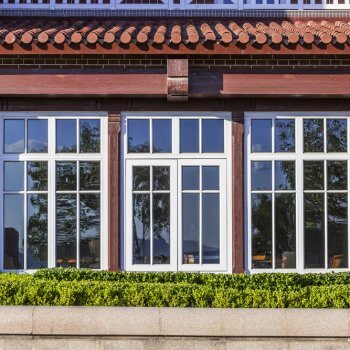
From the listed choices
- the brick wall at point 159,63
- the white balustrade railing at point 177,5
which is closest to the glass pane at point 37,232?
the brick wall at point 159,63

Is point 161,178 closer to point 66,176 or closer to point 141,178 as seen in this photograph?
point 141,178

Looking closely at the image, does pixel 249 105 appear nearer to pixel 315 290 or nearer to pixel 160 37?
pixel 160 37

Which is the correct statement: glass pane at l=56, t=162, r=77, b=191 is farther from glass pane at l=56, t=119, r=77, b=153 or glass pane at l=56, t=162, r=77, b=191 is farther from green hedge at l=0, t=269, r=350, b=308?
green hedge at l=0, t=269, r=350, b=308

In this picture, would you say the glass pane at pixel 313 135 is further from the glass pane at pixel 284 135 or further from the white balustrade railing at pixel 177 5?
the white balustrade railing at pixel 177 5

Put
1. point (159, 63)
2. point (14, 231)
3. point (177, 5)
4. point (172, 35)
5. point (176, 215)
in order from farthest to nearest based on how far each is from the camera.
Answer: point (177, 5)
point (14, 231)
point (176, 215)
point (159, 63)
point (172, 35)

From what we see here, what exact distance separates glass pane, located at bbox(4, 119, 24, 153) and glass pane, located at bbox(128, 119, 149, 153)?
63.1 inches

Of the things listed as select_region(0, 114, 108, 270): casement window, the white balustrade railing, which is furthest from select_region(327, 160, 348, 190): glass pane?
select_region(0, 114, 108, 270): casement window

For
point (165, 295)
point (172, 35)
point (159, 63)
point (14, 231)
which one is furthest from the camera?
point (14, 231)

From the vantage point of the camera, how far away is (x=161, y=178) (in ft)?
32.8

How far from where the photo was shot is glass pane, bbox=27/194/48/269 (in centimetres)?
999

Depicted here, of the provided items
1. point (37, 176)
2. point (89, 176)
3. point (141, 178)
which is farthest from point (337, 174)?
point (37, 176)

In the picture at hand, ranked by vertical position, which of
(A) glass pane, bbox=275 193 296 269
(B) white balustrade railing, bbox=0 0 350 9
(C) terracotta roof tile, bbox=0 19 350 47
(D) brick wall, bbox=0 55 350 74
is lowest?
(A) glass pane, bbox=275 193 296 269

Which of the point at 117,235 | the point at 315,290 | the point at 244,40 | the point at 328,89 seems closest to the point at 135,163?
the point at 117,235

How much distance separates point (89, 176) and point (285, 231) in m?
3.02
